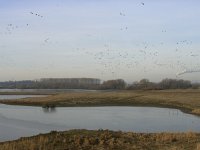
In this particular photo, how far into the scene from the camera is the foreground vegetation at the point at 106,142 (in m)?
19.5

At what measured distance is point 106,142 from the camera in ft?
68.2

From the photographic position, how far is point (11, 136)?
1166 inches

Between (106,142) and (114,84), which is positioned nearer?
(106,142)

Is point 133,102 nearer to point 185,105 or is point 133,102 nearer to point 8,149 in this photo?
point 185,105

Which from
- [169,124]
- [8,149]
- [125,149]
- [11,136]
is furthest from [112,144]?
[169,124]

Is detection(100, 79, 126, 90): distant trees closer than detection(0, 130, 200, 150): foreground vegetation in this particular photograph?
No

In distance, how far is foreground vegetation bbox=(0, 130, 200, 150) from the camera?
1947cm

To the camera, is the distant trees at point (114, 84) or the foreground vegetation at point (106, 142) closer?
the foreground vegetation at point (106, 142)

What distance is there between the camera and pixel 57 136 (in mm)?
22531

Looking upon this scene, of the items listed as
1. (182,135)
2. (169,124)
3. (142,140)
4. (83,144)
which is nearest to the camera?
(83,144)

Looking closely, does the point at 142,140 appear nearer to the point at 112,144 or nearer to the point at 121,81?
the point at 112,144

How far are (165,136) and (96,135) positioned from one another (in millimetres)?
3738

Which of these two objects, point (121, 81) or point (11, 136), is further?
point (121, 81)

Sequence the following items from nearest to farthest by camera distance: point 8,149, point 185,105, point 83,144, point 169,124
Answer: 1. point 8,149
2. point 83,144
3. point 169,124
4. point 185,105
